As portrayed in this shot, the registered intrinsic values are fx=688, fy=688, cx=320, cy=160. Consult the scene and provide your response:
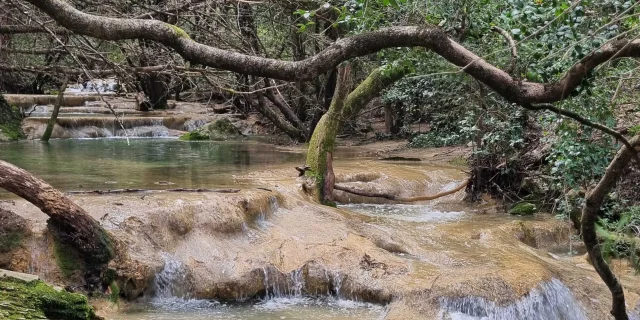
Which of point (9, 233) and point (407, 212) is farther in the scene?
point (407, 212)

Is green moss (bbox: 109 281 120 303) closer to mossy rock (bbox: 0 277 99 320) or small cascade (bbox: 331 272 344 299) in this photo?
mossy rock (bbox: 0 277 99 320)

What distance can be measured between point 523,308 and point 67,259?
4215mm

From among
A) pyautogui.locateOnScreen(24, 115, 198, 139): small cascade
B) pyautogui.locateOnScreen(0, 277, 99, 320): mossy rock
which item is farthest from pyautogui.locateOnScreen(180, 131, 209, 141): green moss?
pyautogui.locateOnScreen(0, 277, 99, 320): mossy rock

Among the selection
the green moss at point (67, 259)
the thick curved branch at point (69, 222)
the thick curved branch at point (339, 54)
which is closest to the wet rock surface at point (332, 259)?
the green moss at point (67, 259)

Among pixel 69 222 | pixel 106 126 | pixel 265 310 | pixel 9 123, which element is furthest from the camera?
pixel 106 126

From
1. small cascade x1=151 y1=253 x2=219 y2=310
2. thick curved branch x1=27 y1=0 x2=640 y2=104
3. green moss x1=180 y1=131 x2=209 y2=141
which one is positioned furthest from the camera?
green moss x1=180 y1=131 x2=209 y2=141

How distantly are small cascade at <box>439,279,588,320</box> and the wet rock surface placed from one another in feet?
0.04

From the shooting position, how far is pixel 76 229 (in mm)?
6160

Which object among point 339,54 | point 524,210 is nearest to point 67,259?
point 339,54

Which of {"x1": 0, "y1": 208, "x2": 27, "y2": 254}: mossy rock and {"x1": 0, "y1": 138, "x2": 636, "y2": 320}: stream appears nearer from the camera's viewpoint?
{"x1": 0, "y1": 208, "x2": 27, "y2": 254}: mossy rock

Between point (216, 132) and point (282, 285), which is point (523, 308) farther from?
point (216, 132)

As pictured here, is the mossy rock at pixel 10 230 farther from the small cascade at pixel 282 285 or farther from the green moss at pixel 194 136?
the green moss at pixel 194 136

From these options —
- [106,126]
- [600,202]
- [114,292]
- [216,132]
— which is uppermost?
[600,202]

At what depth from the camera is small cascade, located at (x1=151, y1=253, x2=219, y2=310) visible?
6.65 meters
